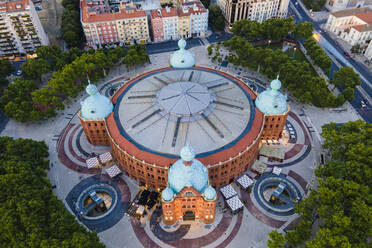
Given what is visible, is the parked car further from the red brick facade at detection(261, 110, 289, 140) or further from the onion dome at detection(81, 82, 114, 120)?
the onion dome at detection(81, 82, 114, 120)

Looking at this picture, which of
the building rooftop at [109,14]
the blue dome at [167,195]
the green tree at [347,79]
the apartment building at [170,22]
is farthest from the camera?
the apartment building at [170,22]

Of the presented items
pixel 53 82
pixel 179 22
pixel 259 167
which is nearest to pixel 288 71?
pixel 259 167

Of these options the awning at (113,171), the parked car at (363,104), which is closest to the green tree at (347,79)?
the parked car at (363,104)

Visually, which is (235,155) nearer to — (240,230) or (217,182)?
(217,182)

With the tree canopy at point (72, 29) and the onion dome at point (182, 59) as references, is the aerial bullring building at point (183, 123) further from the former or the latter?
the tree canopy at point (72, 29)

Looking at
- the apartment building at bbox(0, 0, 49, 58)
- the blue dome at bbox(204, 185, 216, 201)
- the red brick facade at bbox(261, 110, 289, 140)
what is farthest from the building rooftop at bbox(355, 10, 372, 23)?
the apartment building at bbox(0, 0, 49, 58)

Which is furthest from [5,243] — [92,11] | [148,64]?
[92,11]
